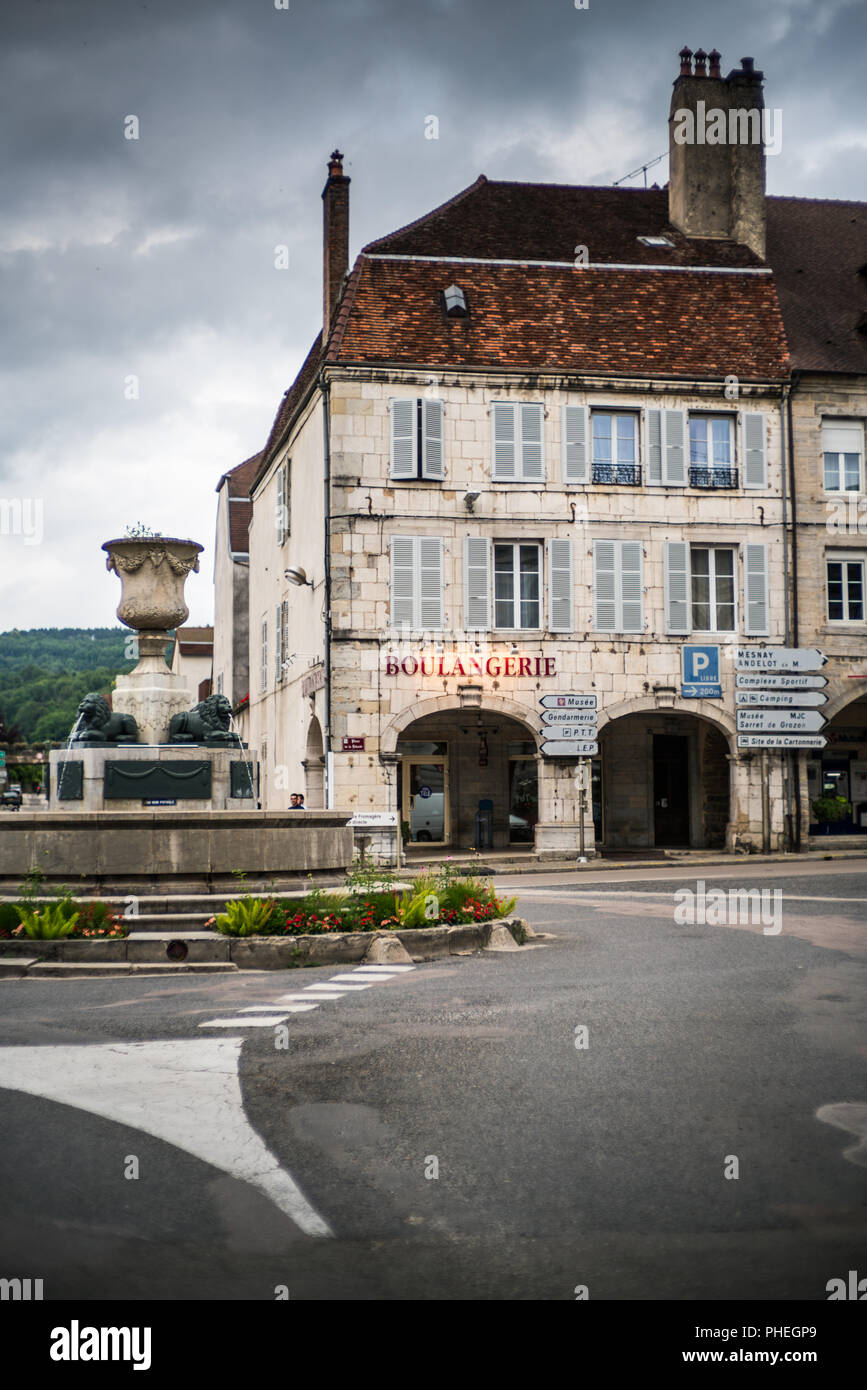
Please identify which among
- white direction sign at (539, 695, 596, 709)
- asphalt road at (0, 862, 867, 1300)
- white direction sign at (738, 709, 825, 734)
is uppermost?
white direction sign at (539, 695, 596, 709)

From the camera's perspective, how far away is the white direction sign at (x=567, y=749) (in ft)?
92.8

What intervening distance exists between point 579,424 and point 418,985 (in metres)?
20.3

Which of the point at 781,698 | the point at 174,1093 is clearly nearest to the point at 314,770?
the point at 781,698

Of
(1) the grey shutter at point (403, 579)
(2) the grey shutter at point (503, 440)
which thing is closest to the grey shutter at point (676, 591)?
(2) the grey shutter at point (503, 440)

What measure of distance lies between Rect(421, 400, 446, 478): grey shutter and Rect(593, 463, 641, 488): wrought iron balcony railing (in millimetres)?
3424

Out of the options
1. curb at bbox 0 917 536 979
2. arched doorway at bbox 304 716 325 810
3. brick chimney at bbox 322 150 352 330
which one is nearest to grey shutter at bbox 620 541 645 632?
arched doorway at bbox 304 716 325 810

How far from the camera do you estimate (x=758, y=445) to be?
29766mm

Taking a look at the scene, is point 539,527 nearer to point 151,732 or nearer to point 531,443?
point 531,443

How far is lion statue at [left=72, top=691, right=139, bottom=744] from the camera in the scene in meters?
16.3

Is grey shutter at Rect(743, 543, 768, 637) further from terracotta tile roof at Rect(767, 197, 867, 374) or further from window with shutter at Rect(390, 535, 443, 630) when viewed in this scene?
window with shutter at Rect(390, 535, 443, 630)

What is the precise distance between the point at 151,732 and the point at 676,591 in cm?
1540
